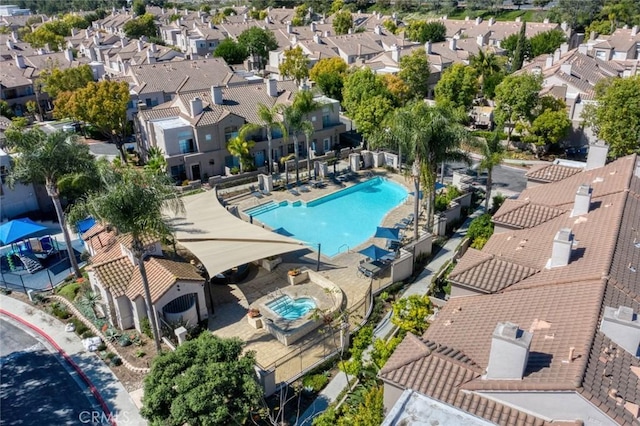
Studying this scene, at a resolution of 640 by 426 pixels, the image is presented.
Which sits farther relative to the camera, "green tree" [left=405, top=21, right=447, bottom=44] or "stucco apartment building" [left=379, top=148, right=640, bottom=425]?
"green tree" [left=405, top=21, right=447, bottom=44]

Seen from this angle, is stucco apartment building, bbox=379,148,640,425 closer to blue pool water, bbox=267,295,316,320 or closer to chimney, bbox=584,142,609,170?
chimney, bbox=584,142,609,170

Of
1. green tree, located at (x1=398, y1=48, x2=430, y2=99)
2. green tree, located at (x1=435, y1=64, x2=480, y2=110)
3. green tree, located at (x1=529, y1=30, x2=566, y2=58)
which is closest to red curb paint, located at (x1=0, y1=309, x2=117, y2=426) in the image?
green tree, located at (x1=435, y1=64, x2=480, y2=110)

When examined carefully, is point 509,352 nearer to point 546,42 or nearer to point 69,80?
point 69,80

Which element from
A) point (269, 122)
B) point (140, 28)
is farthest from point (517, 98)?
point (140, 28)

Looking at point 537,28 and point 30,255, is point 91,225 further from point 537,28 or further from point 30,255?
point 537,28

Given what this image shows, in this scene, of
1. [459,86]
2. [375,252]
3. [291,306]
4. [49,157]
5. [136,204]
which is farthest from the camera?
[459,86]

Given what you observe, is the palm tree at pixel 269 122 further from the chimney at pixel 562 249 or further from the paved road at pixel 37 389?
the chimney at pixel 562 249
